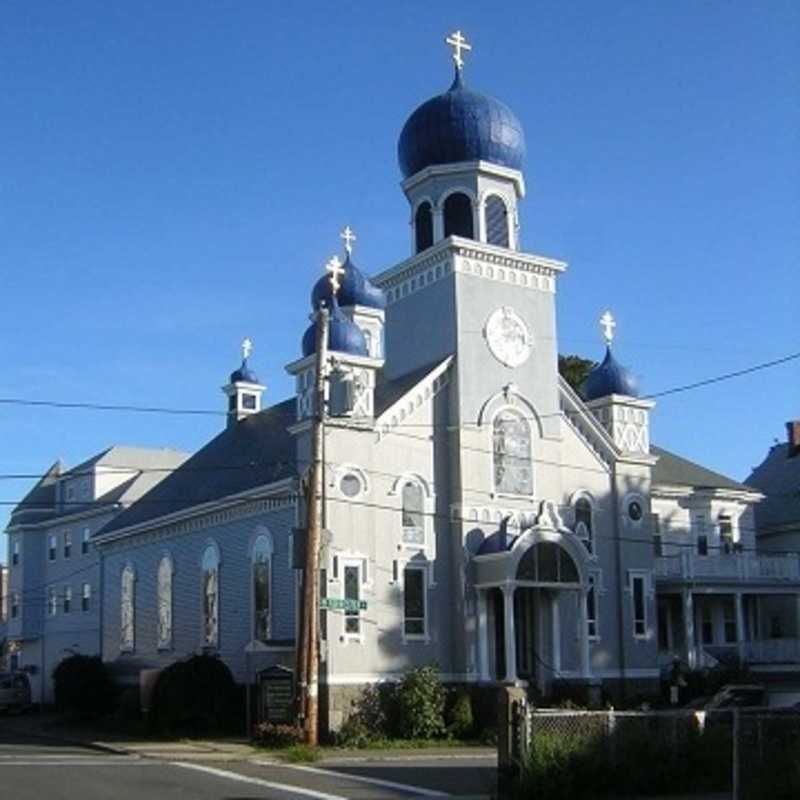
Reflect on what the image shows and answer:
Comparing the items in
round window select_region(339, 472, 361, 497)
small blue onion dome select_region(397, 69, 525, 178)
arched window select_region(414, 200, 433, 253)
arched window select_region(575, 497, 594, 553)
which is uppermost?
small blue onion dome select_region(397, 69, 525, 178)

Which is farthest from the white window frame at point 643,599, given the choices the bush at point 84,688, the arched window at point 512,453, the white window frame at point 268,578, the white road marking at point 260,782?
the bush at point 84,688

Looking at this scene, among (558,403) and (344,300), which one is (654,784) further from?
(344,300)

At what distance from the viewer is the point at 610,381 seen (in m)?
41.1

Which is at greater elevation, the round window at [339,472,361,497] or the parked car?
the round window at [339,472,361,497]

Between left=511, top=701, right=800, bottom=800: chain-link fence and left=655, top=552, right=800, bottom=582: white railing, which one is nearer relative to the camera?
left=511, top=701, right=800, bottom=800: chain-link fence

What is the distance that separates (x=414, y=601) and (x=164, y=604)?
1359 centimetres

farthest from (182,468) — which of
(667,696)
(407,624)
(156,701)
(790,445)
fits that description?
(790,445)

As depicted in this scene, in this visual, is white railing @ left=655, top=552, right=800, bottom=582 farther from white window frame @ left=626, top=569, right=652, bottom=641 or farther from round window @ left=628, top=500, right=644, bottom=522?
round window @ left=628, top=500, right=644, bottom=522

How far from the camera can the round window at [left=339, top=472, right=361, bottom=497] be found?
113ft

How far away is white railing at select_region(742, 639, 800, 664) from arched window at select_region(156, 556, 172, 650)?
1957cm

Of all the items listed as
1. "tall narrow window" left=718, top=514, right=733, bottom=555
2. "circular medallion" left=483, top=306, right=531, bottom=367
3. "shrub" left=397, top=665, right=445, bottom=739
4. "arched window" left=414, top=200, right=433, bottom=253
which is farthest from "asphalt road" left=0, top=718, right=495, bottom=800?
"tall narrow window" left=718, top=514, right=733, bottom=555

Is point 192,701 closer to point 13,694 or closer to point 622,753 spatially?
point 13,694

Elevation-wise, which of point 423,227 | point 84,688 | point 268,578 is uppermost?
point 423,227

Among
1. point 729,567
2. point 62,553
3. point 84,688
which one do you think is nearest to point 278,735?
point 84,688
